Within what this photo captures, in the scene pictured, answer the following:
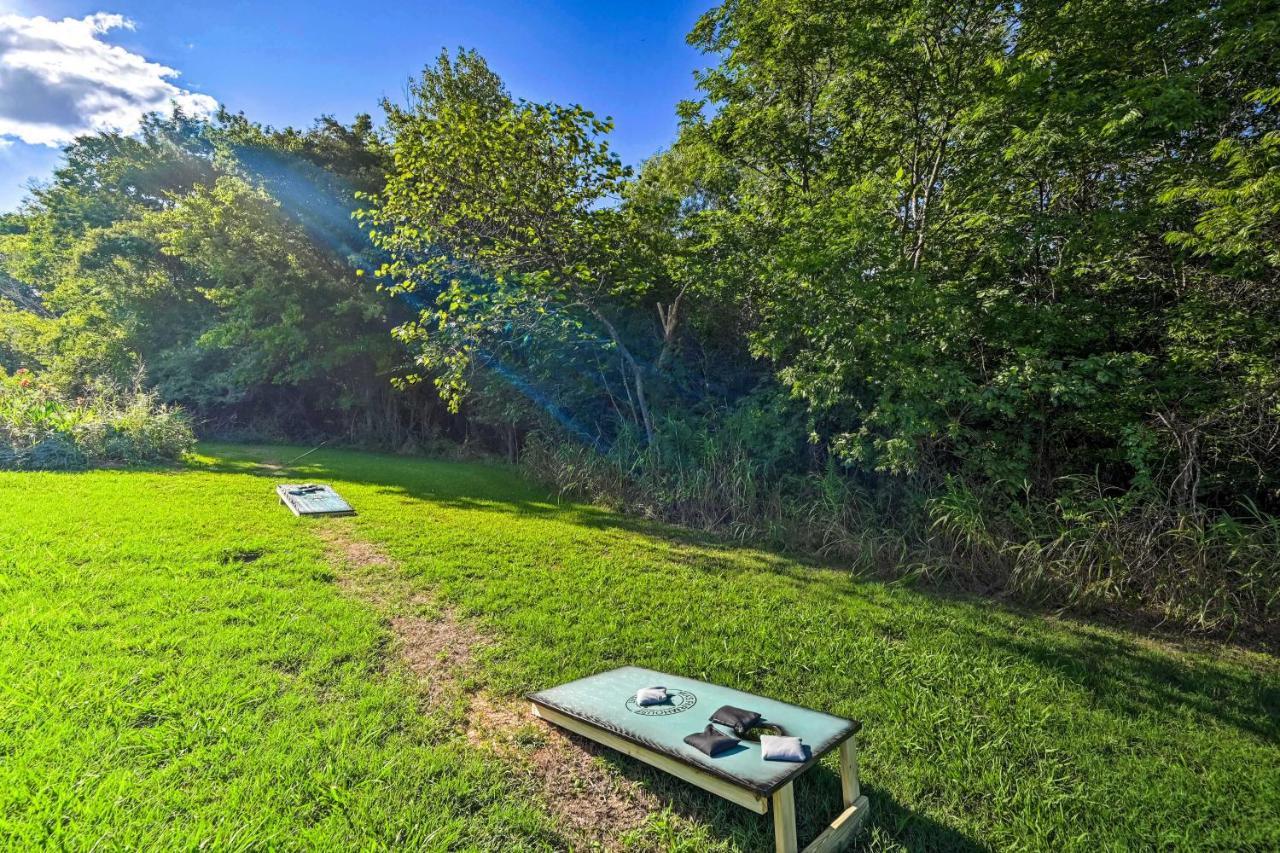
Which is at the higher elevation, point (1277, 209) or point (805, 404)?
point (1277, 209)

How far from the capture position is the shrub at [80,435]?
8.19 m

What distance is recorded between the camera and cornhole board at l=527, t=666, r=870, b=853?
1731 millimetres

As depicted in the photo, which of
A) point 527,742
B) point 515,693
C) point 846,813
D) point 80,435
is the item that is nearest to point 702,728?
point 846,813

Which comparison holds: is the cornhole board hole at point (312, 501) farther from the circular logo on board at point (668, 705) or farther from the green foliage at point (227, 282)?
the green foliage at point (227, 282)

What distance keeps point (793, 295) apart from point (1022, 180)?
7.64 ft

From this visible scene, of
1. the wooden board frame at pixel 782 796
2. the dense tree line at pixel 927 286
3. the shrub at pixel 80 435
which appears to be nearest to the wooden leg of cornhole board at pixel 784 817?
the wooden board frame at pixel 782 796

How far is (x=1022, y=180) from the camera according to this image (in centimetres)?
529

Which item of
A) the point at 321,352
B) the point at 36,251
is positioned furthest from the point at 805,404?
the point at 36,251

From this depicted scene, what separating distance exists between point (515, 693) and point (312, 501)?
497cm

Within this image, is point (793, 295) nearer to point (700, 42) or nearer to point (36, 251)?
point (700, 42)

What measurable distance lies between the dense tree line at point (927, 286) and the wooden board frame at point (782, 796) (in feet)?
10.9

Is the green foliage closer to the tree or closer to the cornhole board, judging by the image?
the tree

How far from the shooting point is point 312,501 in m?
6.50

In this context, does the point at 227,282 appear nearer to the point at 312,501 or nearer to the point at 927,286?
the point at 312,501
